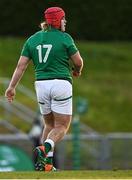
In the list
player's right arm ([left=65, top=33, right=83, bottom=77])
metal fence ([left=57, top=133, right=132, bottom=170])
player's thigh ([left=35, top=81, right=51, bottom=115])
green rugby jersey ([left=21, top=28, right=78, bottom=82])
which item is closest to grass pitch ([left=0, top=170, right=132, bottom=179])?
player's thigh ([left=35, top=81, right=51, bottom=115])

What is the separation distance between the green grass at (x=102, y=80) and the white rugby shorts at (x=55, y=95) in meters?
15.9

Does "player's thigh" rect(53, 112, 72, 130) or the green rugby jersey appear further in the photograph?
"player's thigh" rect(53, 112, 72, 130)

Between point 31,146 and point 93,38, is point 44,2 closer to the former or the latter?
point 93,38

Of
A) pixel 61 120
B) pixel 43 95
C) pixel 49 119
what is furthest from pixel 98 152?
pixel 43 95

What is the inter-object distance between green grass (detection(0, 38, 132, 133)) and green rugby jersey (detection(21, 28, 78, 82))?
52.2 feet

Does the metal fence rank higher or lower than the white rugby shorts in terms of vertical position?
lower

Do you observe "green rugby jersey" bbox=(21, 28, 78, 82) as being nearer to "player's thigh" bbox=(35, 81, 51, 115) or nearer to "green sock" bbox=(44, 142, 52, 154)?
"player's thigh" bbox=(35, 81, 51, 115)

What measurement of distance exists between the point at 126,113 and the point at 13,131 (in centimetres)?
568

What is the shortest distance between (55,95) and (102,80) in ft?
75.7

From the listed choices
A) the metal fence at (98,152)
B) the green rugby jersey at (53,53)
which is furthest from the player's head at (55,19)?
the metal fence at (98,152)

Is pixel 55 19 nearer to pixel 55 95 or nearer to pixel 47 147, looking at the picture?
pixel 55 95

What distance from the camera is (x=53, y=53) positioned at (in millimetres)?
12750

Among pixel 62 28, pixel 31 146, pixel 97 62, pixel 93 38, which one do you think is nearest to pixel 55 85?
pixel 62 28

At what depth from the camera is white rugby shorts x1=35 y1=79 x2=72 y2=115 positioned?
41.8ft
